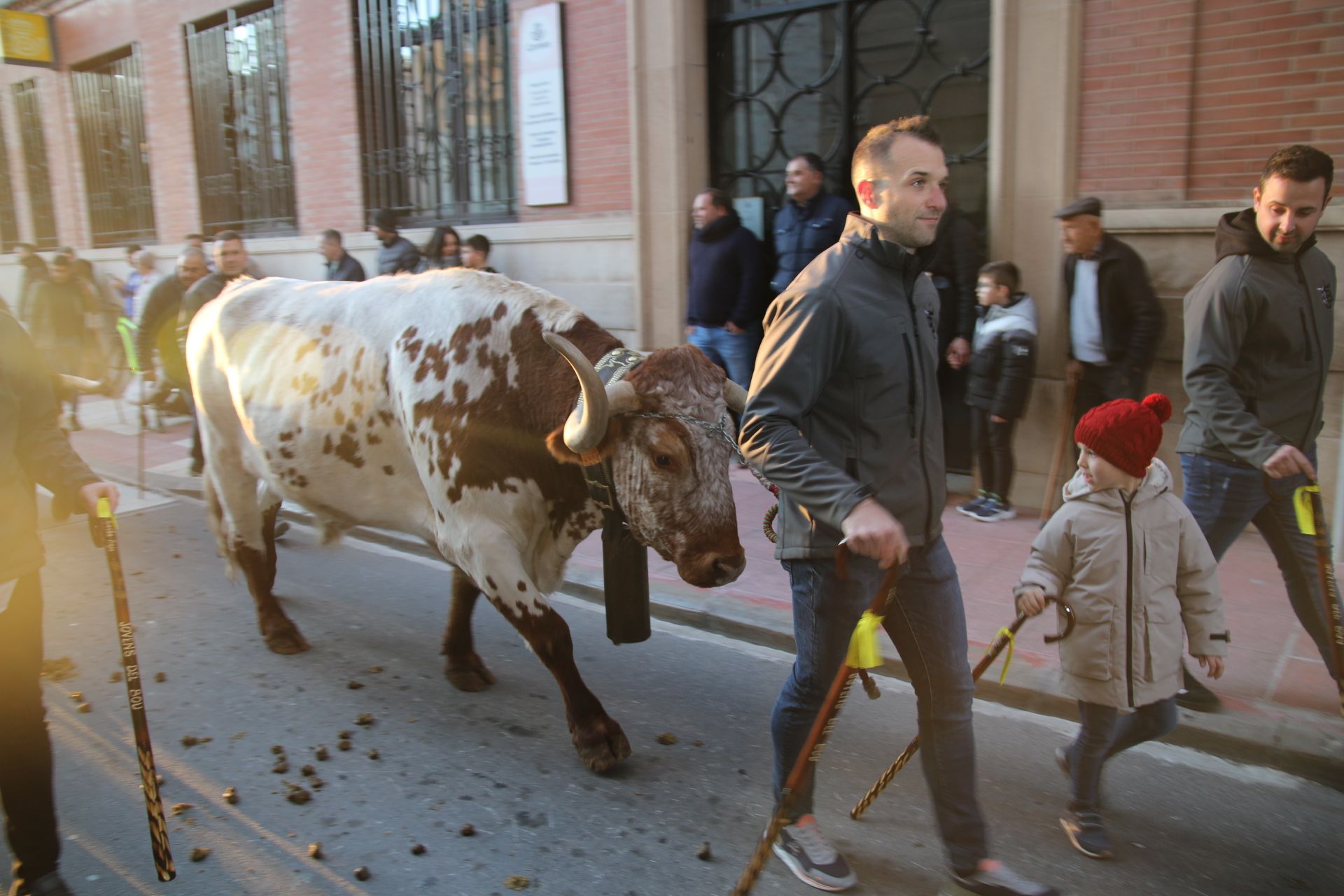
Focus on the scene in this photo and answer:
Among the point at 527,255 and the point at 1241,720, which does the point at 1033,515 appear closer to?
the point at 1241,720

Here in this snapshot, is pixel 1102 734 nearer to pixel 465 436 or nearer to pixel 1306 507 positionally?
pixel 1306 507

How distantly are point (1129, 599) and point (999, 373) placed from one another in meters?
3.92

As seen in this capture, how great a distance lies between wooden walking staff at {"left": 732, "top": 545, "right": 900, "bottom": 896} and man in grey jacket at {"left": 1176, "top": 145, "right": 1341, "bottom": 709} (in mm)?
1888

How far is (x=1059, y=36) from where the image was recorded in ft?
21.5

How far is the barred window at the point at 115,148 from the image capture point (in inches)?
653

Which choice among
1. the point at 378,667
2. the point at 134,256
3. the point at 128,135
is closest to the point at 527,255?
the point at 378,667

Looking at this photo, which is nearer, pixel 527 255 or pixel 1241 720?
pixel 1241 720

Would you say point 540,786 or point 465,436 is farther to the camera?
point 465,436

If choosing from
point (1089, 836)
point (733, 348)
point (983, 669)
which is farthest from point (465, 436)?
point (733, 348)

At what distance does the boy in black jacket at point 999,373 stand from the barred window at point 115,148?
1475 centimetres

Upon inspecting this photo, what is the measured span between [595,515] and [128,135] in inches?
655

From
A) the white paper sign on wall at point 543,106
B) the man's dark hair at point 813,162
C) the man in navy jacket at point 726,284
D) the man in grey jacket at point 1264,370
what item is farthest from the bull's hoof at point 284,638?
the white paper sign on wall at point 543,106

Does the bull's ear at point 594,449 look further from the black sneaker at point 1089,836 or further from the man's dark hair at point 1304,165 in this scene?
the man's dark hair at point 1304,165

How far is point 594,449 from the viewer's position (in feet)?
11.6
